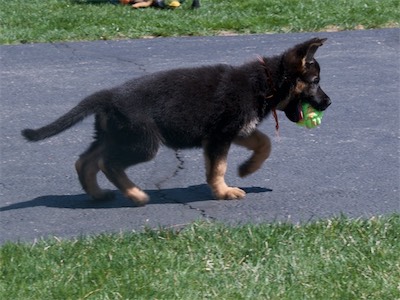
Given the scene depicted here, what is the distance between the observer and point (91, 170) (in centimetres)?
725

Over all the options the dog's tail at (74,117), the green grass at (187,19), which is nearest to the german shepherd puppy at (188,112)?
the dog's tail at (74,117)

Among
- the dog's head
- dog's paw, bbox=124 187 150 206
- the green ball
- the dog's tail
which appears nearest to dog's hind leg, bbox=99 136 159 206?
dog's paw, bbox=124 187 150 206

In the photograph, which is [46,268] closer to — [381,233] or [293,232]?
[293,232]

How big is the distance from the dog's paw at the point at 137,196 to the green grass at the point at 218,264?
80cm

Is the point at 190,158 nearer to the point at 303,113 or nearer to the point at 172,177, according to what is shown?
the point at 172,177

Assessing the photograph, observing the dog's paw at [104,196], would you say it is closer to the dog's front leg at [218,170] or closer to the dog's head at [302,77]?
the dog's front leg at [218,170]

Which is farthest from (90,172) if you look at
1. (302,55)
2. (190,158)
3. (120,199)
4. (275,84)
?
(302,55)

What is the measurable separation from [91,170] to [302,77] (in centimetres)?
163

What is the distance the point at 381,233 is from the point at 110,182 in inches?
82.0

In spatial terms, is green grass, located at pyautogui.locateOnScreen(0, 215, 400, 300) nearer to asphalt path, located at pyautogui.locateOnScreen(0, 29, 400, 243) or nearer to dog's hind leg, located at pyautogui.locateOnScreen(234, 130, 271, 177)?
asphalt path, located at pyautogui.locateOnScreen(0, 29, 400, 243)

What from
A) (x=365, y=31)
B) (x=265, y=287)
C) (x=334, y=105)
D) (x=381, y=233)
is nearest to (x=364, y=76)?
(x=334, y=105)

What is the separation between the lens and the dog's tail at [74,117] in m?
7.12

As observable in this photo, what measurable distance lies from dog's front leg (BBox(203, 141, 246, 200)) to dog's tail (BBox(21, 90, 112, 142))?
2.55 feet

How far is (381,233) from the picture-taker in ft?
20.5
